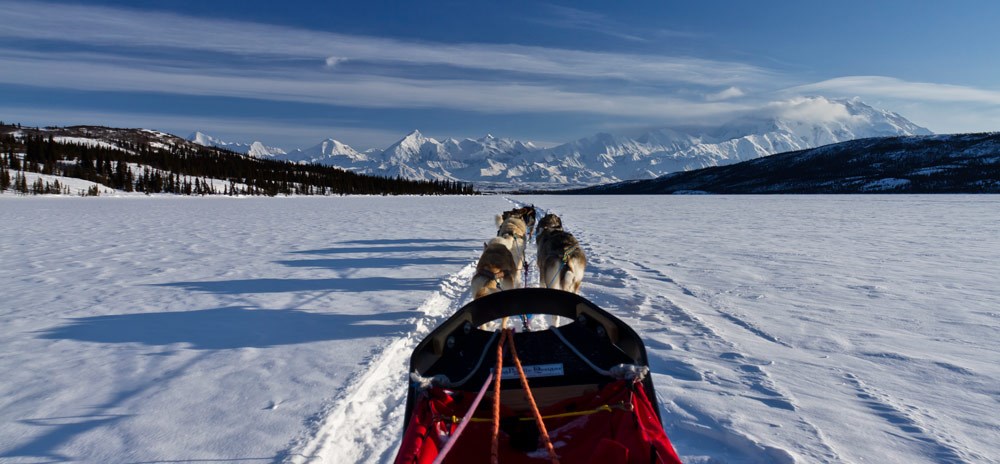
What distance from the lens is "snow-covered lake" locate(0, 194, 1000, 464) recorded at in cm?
305

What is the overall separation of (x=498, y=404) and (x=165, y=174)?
107 metres

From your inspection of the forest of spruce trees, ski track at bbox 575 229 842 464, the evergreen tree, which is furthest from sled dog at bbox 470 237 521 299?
the evergreen tree

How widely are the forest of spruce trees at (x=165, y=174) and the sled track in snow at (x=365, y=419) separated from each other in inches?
3097

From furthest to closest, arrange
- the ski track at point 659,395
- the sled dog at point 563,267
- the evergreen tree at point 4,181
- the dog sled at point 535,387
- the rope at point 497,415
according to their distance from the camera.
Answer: the evergreen tree at point 4,181 → the sled dog at point 563,267 → the ski track at point 659,395 → the dog sled at point 535,387 → the rope at point 497,415

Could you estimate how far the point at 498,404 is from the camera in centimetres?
204

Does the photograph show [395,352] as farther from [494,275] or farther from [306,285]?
[306,285]

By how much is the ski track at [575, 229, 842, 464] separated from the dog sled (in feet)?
2.91

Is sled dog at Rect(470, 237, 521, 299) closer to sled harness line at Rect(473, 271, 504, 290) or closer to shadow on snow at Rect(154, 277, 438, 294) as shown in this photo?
sled harness line at Rect(473, 271, 504, 290)

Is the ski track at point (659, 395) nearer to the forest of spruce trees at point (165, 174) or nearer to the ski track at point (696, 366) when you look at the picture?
the ski track at point (696, 366)

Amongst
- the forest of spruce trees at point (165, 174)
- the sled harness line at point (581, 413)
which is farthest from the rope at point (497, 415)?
the forest of spruce trees at point (165, 174)

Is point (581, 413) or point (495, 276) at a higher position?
point (495, 276)

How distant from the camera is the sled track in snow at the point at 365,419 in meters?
2.94

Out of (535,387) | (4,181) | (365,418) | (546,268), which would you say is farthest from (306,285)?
(4,181)

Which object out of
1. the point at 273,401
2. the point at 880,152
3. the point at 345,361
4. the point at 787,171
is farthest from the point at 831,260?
the point at 880,152
